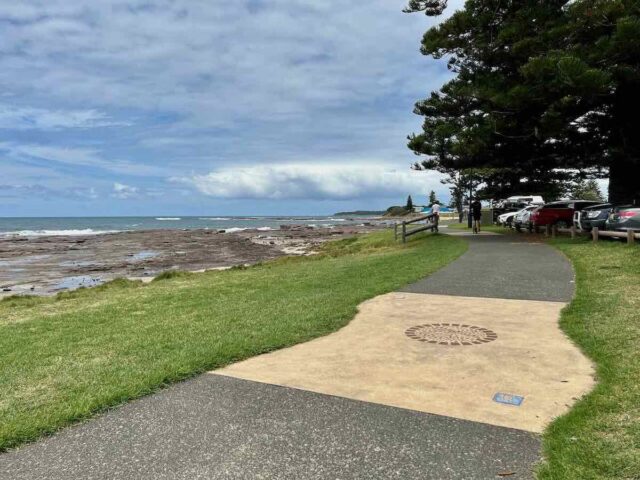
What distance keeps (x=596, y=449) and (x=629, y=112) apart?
22465 mm

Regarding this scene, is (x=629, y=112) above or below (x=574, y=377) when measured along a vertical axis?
above

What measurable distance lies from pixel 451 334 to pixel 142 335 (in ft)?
13.5

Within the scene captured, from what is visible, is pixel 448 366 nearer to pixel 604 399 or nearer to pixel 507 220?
pixel 604 399

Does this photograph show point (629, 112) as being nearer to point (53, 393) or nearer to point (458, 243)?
point (458, 243)

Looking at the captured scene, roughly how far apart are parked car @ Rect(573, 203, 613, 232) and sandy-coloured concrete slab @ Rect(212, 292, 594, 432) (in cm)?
1274

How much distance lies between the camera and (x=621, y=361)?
516 cm

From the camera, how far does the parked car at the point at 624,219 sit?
15.9 meters

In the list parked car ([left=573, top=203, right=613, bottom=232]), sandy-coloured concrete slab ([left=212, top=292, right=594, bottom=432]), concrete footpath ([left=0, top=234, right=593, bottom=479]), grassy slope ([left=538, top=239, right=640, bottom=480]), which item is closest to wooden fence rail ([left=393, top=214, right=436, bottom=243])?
parked car ([left=573, top=203, right=613, bottom=232])

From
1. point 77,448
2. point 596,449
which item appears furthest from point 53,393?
point 596,449

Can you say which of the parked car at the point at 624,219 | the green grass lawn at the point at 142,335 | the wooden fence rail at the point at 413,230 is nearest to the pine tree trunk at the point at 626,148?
the parked car at the point at 624,219

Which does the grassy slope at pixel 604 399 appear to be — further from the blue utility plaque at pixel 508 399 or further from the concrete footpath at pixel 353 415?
the blue utility plaque at pixel 508 399

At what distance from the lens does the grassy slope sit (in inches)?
125

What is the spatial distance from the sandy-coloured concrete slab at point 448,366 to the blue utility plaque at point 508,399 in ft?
0.14

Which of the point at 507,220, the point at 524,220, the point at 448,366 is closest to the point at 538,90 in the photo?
the point at 524,220
